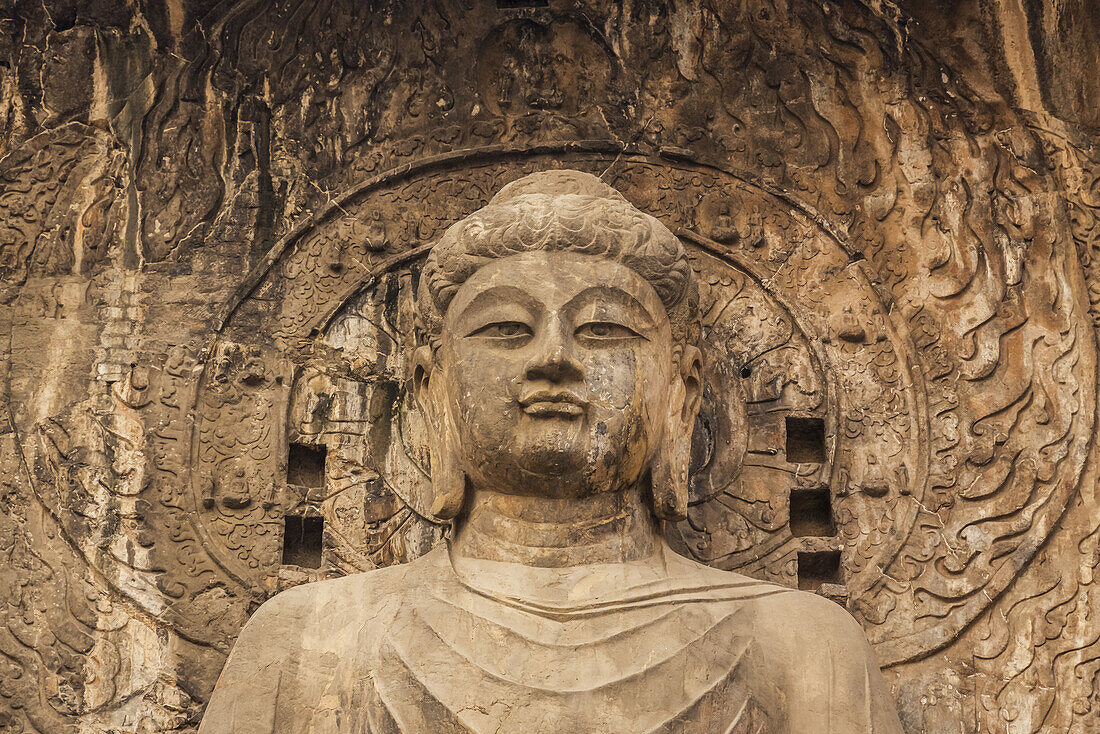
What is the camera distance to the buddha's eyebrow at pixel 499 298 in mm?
6691

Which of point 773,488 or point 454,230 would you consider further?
point 773,488

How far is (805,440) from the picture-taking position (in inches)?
309

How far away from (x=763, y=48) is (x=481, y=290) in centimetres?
211

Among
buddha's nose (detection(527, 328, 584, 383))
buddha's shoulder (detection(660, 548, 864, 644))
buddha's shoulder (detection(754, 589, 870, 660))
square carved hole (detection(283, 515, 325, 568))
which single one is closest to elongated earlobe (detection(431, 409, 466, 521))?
buddha's nose (detection(527, 328, 584, 383))

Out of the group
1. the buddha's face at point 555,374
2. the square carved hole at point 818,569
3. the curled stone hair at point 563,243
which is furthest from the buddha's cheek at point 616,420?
the square carved hole at point 818,569

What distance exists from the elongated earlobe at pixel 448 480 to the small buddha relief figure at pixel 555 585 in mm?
11

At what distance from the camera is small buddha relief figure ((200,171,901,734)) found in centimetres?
631

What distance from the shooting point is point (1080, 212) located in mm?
7734

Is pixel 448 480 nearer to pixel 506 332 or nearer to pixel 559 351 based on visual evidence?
pixel 506 332

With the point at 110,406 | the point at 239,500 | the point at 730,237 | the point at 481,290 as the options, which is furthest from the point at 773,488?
the point at 110,406

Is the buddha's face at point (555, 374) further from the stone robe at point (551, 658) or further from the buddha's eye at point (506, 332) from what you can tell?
the stone robe at point (551, 658)

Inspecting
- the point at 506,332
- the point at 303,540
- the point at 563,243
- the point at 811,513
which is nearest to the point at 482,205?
the point at 563,243

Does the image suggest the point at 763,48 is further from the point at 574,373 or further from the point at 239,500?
the point at 239,500

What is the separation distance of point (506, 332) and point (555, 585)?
3.04 ft
